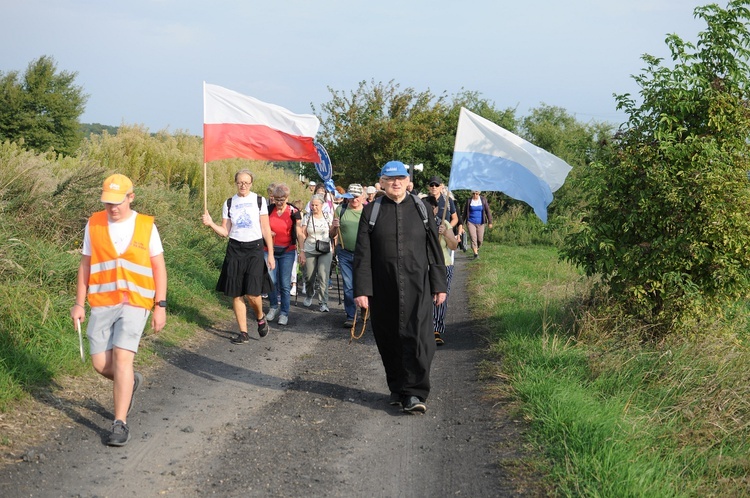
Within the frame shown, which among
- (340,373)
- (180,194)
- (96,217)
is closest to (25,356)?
(96,217)

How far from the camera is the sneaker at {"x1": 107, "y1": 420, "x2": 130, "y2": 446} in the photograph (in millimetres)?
5781

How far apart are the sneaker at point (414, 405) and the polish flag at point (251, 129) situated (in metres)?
5.39

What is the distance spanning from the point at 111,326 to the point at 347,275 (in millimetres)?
5979

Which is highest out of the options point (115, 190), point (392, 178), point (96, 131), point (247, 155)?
point (96, 131)

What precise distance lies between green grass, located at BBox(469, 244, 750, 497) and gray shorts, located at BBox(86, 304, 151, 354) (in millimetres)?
3056

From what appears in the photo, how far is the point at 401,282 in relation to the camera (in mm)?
7125

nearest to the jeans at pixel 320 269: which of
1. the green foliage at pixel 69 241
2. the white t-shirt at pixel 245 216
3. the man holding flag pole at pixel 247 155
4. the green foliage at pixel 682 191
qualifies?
the green foliage at pixel 69 241

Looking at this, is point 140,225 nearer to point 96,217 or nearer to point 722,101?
point 96,217

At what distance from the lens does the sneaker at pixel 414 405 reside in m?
6.93

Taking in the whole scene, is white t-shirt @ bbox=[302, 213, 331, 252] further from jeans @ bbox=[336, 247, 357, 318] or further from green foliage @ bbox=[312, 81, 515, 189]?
green foliage @ bbox=[312, 81, 515, 189]

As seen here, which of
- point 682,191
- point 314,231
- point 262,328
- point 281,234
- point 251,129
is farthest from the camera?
point 314,231

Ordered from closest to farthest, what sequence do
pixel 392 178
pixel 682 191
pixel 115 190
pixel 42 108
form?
pixel 115 190 → pixel 392 178 → pixel 682 191 → pixel 42 108

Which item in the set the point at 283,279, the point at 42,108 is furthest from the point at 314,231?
the point at 42,108

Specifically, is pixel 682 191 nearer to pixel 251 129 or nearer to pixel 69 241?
pixel 251 129
